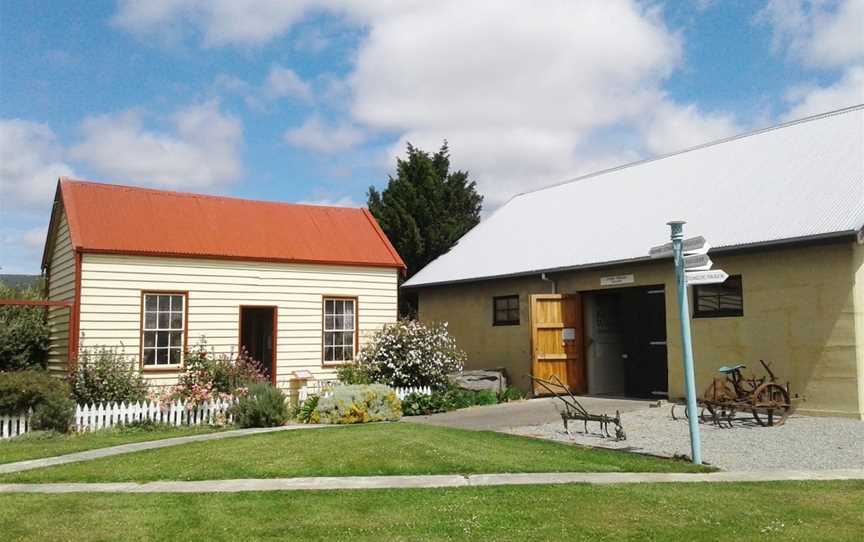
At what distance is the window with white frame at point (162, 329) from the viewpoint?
54.5 feet

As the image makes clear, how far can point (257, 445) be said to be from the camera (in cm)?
1131

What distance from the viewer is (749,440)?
37.6 feet

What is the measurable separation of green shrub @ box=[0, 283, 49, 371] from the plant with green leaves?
14.4 metres

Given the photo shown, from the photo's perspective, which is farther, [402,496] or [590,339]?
[590,339]

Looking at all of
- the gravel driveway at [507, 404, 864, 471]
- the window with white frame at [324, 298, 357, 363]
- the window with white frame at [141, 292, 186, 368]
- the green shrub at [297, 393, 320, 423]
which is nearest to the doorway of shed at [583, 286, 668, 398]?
the gravel driveway at [507, 404, 864, 471]

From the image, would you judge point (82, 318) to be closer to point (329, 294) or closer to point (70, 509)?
point (329, 294)

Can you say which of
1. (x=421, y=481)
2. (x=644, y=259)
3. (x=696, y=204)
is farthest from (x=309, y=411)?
(x=696, y=204)

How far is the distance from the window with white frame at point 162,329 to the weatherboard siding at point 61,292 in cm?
161

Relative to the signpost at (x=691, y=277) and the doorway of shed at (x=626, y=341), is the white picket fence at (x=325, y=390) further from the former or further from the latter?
the signpost at (x=691, y=277)

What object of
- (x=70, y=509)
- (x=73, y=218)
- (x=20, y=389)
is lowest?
(x=70, y=509)

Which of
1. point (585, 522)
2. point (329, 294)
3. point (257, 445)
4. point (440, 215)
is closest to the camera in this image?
point (585, 522)

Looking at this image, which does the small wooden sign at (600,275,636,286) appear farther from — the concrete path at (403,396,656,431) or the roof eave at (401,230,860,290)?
the concrete path at (403,396,656,431)

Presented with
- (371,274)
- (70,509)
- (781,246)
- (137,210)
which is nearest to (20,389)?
(137,210)

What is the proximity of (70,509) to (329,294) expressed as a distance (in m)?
11.7
